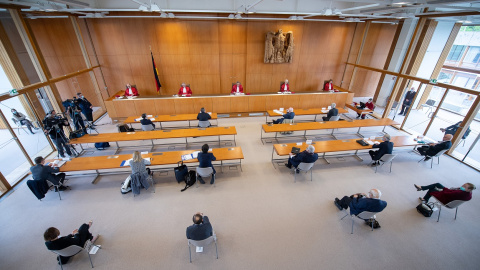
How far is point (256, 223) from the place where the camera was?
13.4 feet

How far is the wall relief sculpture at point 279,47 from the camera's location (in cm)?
973

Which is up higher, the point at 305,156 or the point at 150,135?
the point at 305,156

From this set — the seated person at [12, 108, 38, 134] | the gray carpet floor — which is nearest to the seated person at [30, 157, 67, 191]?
the gray carpet floor

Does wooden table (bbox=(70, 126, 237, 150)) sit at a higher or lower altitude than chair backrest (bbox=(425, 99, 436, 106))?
lower

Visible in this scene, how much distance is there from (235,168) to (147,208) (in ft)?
8.17

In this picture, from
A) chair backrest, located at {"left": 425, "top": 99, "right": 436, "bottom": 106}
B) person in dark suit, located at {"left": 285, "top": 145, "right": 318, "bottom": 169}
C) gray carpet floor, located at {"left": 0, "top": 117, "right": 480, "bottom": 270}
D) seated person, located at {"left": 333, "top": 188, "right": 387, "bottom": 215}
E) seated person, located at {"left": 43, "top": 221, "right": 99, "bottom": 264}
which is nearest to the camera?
seated person, located at {"left": 43, "top": 221, "right": 99, "bottom": 264}

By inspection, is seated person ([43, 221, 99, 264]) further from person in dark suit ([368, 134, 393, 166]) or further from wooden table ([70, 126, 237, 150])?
person in dark suit ([368, 134, 393, 166])

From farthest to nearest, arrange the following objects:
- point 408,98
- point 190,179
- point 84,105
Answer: point 408,98 < point 84,105 < point 190,179

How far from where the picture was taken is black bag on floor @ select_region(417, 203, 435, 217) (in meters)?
4.29

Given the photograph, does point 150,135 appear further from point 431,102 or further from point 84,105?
point 431,102

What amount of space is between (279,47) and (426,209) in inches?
341

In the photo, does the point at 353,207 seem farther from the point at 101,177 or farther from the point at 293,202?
the point at 101,177

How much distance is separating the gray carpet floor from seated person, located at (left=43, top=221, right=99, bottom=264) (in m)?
0.36

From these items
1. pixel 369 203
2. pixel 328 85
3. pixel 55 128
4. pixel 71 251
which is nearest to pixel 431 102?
pixel 328 85
